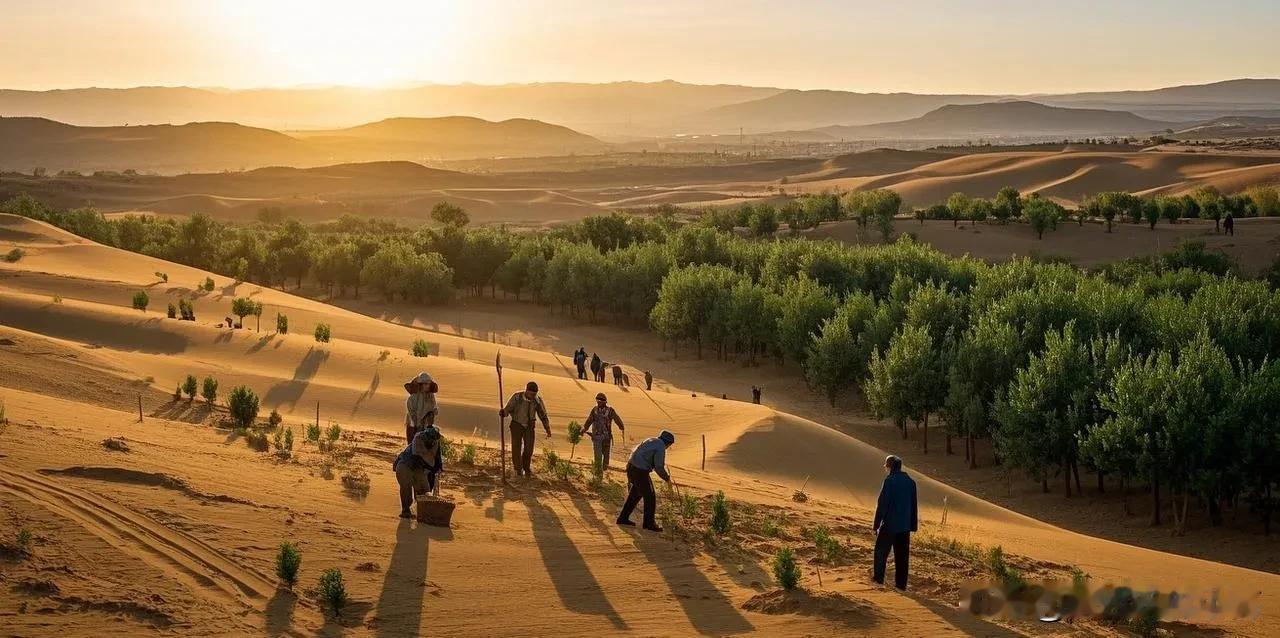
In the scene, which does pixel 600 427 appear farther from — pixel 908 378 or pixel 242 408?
pixel 908 378

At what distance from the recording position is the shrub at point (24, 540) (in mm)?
10500

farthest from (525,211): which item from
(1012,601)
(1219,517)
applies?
(1012,601)

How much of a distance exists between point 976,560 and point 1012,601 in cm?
210

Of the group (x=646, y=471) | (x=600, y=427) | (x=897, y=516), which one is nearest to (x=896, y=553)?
(x=897, y=516)

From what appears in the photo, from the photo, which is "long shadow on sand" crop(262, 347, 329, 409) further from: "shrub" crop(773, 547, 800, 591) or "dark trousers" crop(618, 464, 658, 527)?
Result: "shrub" crop(773, 547, 800, 591)

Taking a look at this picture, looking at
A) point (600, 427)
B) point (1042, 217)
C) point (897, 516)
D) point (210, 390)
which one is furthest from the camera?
point (1042, 217)

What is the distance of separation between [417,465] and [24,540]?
4669 mm

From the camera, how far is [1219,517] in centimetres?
2273

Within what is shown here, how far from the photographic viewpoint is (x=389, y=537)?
13.2m

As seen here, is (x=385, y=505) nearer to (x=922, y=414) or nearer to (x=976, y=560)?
(x=976, y=560)

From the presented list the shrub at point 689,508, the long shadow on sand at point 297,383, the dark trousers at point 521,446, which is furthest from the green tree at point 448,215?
the shrub at point 689,508

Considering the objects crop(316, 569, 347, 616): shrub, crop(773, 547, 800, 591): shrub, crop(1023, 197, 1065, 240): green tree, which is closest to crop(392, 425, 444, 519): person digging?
crop(316, 569, 347, 616): shrub

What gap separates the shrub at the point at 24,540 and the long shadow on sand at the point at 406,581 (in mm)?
3405

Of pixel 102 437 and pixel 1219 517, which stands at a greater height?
pixel 102 437
